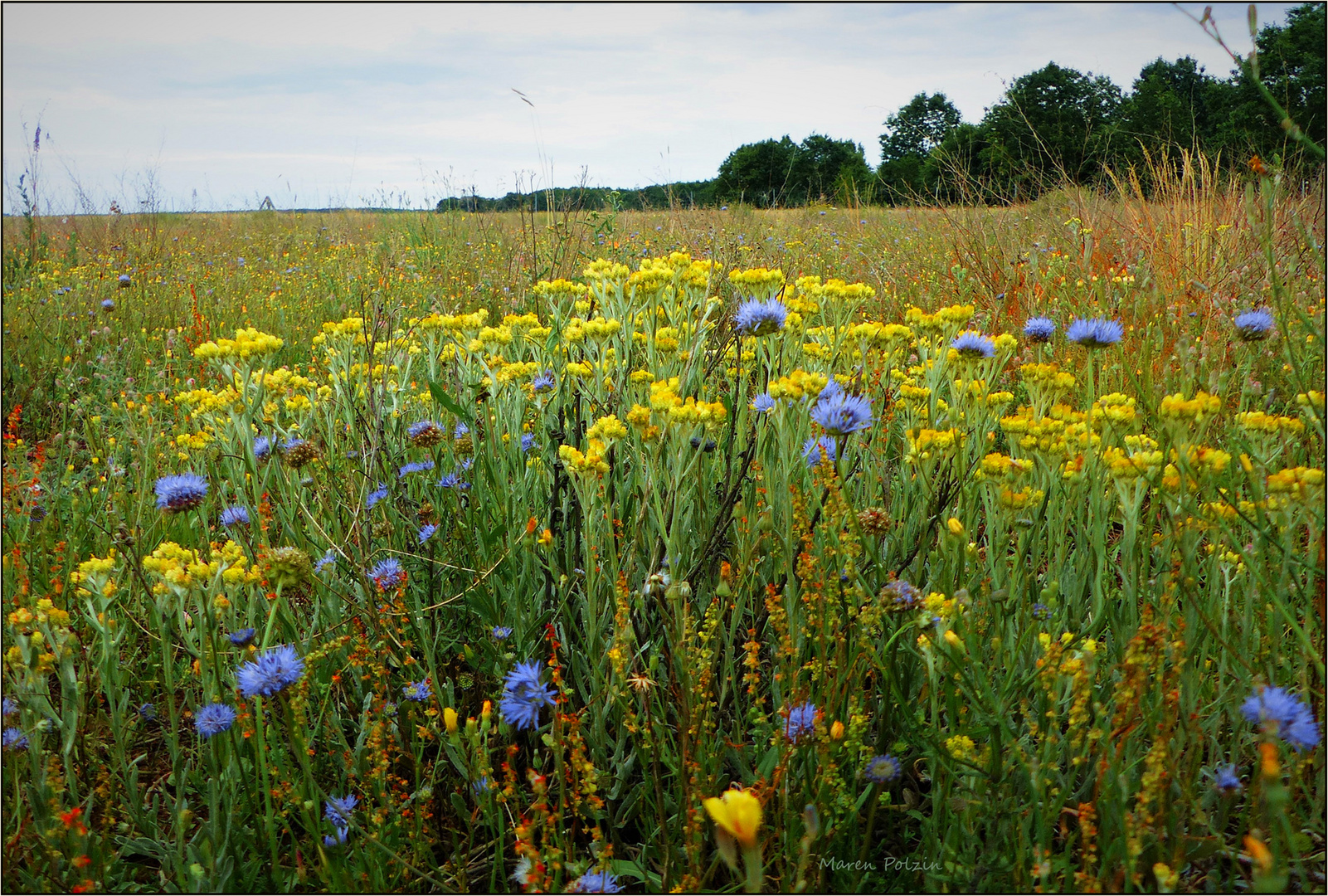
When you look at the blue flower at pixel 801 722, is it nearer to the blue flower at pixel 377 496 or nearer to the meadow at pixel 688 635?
the meadow at pixel 688 635

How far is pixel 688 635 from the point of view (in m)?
1.33

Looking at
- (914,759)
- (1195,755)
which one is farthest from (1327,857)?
(914,759)

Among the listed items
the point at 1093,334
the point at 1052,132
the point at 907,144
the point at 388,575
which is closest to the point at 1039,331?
the point at 1093,334

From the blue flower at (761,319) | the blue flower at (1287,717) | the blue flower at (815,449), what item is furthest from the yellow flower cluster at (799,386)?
the blue flower at (1287,717)

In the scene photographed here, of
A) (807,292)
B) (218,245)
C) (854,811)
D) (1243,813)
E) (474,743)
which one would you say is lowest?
(1243,813)

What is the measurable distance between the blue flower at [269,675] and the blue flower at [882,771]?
0.98 meters

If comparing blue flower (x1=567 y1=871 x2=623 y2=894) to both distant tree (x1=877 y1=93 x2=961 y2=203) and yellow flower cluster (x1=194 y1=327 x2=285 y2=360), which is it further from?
distant tree (x1=877 y1=93 x2=961 y2=203)

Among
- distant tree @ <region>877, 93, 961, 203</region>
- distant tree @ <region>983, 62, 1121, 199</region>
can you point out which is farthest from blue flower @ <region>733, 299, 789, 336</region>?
distant tree @ <region>877, 93, 961, 203</region>

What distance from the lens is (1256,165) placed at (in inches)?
53.2

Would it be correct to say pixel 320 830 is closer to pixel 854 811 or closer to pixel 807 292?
pixel 854 811

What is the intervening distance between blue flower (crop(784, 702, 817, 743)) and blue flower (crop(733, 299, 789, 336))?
2.64ft

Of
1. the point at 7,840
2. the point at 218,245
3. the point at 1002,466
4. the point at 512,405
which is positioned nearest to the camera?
the point at 7,840

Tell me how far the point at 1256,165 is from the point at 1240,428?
50 centimetres

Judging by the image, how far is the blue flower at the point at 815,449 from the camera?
156 centimetres
